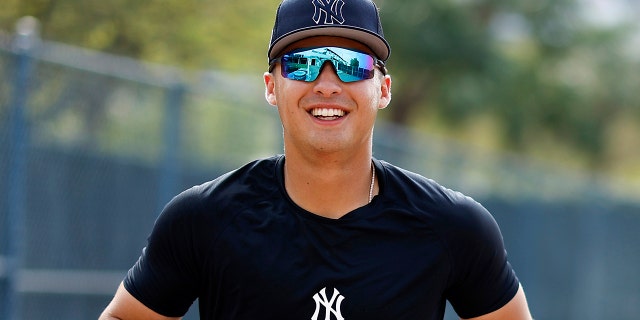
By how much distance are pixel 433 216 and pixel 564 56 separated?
25.8 metres

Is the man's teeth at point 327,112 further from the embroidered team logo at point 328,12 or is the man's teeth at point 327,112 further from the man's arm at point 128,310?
the man's arm at point 128,310

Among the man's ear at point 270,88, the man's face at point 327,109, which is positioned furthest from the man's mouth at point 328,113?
the man's ear at point 270,88

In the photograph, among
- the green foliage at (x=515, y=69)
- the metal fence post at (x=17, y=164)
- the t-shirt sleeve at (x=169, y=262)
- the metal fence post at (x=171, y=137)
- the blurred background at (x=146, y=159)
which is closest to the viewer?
the t-shirt sleeve at (x=169, y=262)

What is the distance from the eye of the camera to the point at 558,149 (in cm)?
3084

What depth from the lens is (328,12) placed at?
3727 millimetres

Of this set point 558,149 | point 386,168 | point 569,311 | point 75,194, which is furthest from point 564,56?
point 386,168

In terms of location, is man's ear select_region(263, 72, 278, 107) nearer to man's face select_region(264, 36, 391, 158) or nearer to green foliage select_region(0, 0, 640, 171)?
man's face select_region(264, 36, 391, 158)

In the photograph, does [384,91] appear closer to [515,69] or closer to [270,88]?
[270,88]

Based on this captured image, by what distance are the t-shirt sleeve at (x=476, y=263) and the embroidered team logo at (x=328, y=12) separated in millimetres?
711

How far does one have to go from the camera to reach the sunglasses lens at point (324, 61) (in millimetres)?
3715

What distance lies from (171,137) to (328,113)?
4997 millimetres

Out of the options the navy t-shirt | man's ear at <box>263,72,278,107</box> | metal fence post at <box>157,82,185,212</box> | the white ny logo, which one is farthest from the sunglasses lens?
metal fence post at <box>157,82,185,212</box>

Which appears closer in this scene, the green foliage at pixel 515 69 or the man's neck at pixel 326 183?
the man's neck at pixel 326 183

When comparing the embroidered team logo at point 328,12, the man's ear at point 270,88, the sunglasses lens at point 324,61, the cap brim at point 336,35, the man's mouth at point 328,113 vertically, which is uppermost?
the embroidered team logo at point 328,12
